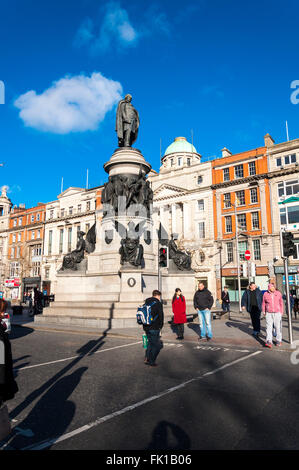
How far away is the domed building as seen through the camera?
47.7 metres

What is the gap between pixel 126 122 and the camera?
2083cm

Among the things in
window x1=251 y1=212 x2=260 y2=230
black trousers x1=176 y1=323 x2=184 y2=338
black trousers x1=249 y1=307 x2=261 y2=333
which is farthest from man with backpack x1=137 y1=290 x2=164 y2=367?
window x1=251 y1=212 x2=260 y2=230

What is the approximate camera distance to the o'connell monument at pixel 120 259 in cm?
1523

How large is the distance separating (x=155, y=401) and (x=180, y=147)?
64.2 metres

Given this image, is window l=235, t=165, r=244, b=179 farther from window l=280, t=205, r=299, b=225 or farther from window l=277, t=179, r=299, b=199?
window l=280, t=205, r=299, b=225

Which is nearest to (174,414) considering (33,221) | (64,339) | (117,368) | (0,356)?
(0,356)

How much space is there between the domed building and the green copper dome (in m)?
10.8

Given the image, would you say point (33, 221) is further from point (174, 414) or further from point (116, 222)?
point (174, 414)

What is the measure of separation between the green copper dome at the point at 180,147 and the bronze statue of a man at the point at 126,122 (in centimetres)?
4515

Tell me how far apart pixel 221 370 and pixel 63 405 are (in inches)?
144

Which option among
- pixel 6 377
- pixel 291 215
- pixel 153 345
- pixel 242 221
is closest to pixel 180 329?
pixel 153 345

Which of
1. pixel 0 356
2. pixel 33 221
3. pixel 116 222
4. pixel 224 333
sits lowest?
pixel 224 333

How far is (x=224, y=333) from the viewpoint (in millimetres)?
13078

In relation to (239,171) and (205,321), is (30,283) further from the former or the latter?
(205,321)
